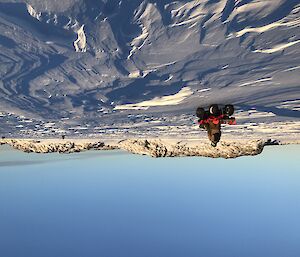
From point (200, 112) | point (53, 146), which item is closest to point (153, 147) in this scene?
point (53, 146)

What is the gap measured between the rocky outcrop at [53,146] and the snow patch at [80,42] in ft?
72.2

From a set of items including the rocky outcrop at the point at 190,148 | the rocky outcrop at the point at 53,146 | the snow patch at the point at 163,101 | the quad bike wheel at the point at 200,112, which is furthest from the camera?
the rocky outcrop at the point at 53,146

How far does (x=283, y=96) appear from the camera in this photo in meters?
18.8

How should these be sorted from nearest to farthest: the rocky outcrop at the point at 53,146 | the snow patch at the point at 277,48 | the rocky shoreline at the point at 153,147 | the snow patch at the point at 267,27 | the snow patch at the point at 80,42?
1. the snow patch at the point at 267,27
2. the snow patch at the point at 277,48
3. the snow patch at the point at 80,42
4. the rocky shoreline at the point at 153,147
5. the rocky outcrop at the point at 53,146

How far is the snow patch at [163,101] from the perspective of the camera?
1895 centimetres

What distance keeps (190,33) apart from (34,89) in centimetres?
1073

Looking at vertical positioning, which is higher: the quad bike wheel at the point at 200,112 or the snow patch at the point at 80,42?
the snow patch at the point at 80,42

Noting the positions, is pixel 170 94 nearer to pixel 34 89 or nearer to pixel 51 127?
pixel 34 89

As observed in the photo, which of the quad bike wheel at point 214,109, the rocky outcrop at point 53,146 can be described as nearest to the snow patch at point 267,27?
the quad bike wheel at point 214,109

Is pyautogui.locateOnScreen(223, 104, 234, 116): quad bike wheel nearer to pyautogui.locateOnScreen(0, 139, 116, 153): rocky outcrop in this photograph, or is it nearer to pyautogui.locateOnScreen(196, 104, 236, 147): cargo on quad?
pyautogui.locateOnScreen(196, 104, 236, 147): cargo on quad

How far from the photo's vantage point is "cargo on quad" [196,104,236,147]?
33.3 ft

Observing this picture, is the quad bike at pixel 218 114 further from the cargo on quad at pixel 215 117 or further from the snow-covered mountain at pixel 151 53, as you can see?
the snow-covered mountain at pixel 151 53

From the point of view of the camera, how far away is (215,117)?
33.7ft

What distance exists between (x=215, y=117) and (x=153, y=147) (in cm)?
2474
